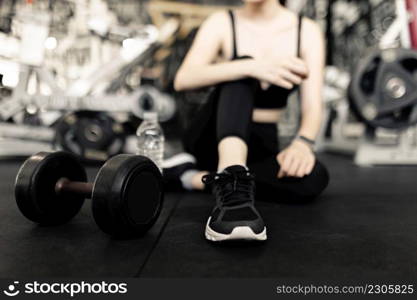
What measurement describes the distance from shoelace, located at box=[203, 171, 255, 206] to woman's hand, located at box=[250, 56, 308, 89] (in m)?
0.26

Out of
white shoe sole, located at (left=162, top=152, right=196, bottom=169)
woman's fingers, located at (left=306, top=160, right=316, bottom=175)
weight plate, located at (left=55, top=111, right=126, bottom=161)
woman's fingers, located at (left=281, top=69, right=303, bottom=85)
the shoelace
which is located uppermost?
woman's fingers, located at (left=281, top=69, right=303, bottom=85)

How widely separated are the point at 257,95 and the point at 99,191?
65 cm

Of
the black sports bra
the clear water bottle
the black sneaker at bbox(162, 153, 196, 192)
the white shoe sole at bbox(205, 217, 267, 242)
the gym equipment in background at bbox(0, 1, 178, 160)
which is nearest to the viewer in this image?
the white shoe sole at bbox(205, 217, 267, 242)

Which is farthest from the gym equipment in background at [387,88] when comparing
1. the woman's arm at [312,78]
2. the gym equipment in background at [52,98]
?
the gym equipment in background at [52,98]

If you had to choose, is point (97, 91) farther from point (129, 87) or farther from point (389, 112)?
point (389, 112)

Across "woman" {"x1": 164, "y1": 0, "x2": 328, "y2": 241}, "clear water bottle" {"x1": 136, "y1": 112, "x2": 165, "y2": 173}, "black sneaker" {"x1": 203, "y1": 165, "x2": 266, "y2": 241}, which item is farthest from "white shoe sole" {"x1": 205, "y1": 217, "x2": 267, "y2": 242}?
"clear water bottle" {"x1": 136, "y1": 112, "x2": 165, "y2": 173}

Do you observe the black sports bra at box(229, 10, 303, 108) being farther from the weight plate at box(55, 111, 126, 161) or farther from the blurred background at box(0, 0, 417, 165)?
the weight plate at box(55, 111, 126, 161)

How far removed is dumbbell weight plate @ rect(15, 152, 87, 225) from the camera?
32.0 inches

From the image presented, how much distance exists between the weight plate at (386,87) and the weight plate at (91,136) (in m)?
1.28

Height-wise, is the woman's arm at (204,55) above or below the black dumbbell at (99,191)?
above

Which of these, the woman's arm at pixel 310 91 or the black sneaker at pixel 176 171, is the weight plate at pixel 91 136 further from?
the woman's arm at pixel 310 91

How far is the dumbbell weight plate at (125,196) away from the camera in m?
0.72

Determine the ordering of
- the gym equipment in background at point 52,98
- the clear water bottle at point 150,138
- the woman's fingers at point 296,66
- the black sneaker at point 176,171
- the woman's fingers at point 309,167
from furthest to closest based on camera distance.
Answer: the gym equipment in background at point 52,98, the clear water bottle at point 150,138, the black sneaker at point 176,171, the woman's fingers at point 309,167, the woman's fingers at point 296,66

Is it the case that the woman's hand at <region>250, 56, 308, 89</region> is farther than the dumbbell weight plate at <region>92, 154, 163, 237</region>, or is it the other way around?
the woman's hand at <region>250, 56, 308, 89</region>
